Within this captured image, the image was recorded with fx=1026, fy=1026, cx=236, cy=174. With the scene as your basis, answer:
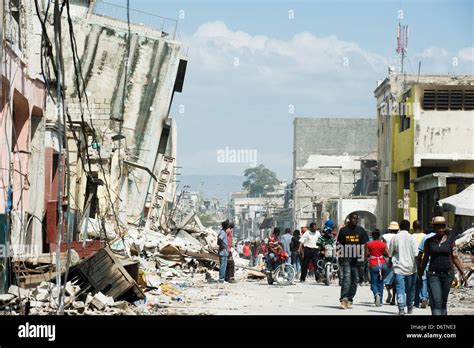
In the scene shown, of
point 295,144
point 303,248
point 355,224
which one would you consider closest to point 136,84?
point 303,248

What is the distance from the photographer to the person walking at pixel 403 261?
16.5 meters

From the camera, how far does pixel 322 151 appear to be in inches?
3858

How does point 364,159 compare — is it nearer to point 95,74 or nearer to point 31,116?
point 95,74

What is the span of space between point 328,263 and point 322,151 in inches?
2846

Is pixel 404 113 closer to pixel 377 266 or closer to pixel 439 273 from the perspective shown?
pixel 377 266

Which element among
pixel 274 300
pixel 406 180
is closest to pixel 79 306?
pixel 274 300

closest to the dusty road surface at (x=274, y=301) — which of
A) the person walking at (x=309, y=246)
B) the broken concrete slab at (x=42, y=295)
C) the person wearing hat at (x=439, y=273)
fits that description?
the person walking at (x=309, y=246)

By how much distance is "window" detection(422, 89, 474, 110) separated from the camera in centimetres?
4700

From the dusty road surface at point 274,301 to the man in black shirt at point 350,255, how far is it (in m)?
0.32

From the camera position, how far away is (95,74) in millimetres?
41375

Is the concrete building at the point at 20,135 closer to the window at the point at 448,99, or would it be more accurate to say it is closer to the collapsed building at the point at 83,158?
the collapsed building at the point at 83,158

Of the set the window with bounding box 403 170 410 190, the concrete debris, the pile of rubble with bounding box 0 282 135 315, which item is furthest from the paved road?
the window with bounding box 403 170 410 190

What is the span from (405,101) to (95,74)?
15.7m
